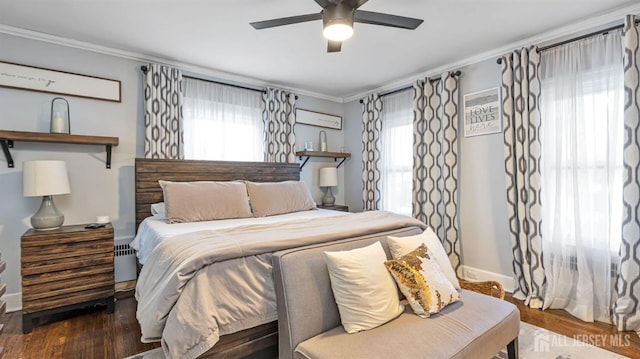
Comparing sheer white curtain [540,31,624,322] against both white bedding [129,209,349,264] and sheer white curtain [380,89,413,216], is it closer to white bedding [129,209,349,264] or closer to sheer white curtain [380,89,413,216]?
sheer white curtain [380,89,413,216]

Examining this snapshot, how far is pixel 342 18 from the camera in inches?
74.9

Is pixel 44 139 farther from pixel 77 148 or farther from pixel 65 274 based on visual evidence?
pixel 65 274

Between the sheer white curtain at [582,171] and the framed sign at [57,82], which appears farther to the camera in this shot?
the framed sign at [57,82]

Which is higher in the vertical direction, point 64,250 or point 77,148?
point 77,148

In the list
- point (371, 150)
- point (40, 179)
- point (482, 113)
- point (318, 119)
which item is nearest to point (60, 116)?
point (40, 179)

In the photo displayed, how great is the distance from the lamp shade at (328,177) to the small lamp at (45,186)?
294 cm

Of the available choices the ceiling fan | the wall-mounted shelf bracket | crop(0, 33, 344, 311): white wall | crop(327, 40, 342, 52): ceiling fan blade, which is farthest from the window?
the wall-mounted shelf bracket

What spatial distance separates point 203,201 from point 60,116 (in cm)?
147

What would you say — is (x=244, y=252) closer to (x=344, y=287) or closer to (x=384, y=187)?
(x=344, y=287)

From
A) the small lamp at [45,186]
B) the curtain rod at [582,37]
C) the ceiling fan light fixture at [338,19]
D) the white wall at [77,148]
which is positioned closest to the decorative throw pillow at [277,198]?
the white wall at [77,148]

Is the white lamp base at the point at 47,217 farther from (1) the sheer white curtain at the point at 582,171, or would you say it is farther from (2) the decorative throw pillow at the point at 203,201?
(1) the sheer white curtain at the point at 582,171

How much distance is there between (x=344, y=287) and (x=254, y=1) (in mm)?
2061

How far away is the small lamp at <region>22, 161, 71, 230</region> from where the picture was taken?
8.04ft

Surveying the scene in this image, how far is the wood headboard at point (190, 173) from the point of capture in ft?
10.2
